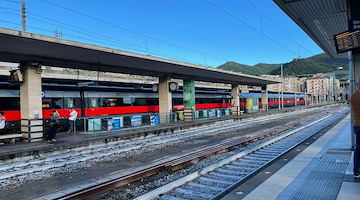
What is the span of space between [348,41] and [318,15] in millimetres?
3645

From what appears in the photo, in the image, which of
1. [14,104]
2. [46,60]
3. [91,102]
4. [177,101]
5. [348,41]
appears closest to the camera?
[348,41]

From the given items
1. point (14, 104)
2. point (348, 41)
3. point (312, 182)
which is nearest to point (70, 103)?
point (14, 104)

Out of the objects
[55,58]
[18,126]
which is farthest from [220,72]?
[18,126]

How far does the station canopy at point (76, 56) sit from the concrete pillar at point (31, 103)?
2.11 feet

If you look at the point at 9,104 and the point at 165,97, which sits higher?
the point at 165,97

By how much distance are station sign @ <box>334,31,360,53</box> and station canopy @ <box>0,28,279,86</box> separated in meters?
11.2

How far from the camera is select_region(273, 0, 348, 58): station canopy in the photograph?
9270mm

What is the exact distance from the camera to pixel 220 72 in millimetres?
26719

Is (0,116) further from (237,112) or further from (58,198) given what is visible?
(237,112)

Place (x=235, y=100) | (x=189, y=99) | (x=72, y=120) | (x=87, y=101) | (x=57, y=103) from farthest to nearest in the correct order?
(x=235, y=100)
(x=189, y=99)
(x=87, y=101)
(x=57, y=103)
(x=72, y=120)

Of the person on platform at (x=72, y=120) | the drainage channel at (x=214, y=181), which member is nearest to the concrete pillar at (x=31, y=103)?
the person on platform at (x=72, y=120)

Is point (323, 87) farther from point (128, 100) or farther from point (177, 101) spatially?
point (128, 100)

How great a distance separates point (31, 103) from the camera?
15438 mm

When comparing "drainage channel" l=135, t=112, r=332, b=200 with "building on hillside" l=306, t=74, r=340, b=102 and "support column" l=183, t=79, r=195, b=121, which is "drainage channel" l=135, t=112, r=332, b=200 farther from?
"building on hillside" l=306, t=74, r=340, b=102
